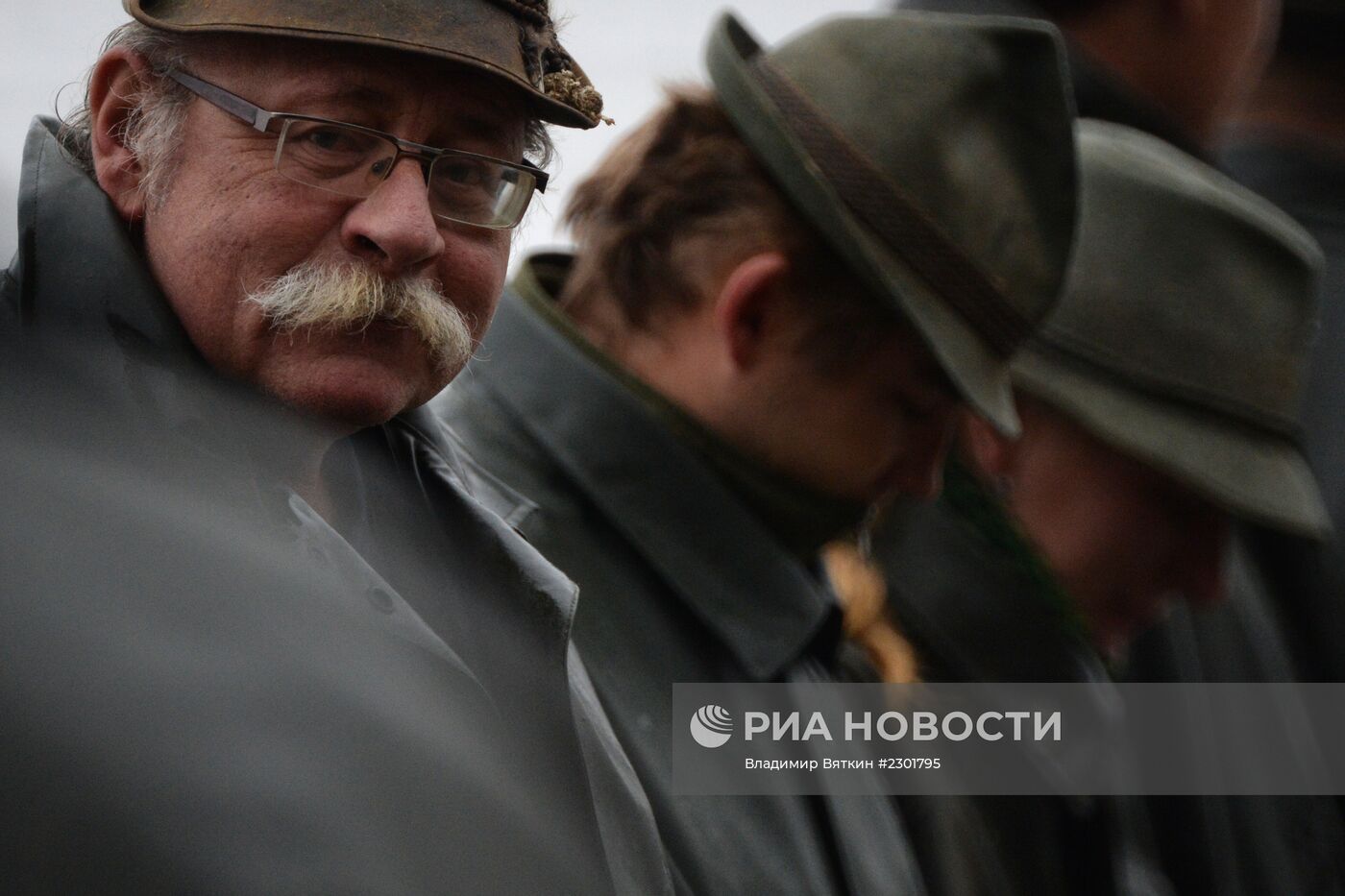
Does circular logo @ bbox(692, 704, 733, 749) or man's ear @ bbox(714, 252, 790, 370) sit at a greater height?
man's ear @ bbox(714, 252, 790, 370)

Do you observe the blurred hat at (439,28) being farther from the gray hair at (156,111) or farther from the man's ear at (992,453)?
the man's ear at (992,453)

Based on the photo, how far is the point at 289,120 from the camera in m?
1.74

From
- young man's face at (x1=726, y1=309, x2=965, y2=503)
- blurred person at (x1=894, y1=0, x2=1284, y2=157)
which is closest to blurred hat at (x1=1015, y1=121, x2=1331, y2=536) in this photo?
blurred person at (x1=894, y1=0, x2=1284, y2=157)

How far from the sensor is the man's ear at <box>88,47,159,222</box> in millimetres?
1782

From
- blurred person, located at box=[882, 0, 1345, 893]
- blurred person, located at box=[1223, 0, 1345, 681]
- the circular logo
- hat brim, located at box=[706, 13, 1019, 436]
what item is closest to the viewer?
the circular logo

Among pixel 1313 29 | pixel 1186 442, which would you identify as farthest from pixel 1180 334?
pixel 1313 29

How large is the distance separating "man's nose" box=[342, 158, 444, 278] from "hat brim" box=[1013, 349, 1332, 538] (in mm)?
1887

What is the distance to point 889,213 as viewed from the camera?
2631 mm

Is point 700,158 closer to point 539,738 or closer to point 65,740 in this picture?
point 539,738

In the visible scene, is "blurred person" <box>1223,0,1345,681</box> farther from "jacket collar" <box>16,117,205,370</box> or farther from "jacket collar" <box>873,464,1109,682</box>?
"jacket collar" <box>16,117,205,370</box>

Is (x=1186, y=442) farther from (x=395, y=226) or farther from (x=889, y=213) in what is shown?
(x=395, y=226)

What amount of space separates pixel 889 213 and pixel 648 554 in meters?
0.66

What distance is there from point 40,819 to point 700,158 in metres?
1.78

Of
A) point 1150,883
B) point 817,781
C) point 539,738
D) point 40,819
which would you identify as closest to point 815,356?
point 817,781
